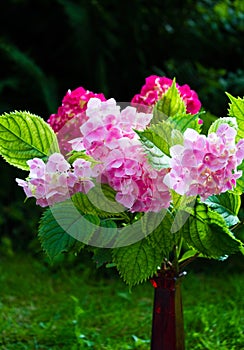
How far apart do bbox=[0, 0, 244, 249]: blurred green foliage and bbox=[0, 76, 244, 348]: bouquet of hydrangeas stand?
1.59 m

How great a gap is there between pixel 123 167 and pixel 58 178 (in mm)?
81

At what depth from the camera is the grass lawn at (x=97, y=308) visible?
150cm

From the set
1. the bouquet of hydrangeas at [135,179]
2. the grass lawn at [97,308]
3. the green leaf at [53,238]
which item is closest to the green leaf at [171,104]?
the bouquet of hydrangeas at [135,179]

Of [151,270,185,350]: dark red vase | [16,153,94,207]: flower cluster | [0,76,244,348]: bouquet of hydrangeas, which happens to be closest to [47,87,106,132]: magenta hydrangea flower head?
[0,76,244,348]: bouquet of hydrangeas

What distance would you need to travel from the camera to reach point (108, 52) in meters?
2.69

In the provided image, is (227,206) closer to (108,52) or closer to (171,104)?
(171,104)

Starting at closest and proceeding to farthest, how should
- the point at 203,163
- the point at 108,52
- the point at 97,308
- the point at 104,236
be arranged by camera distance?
the point at 203,163, the point at 104,236, the point at 97,308, the point at 108,52

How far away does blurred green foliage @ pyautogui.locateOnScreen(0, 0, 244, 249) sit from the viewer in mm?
2514

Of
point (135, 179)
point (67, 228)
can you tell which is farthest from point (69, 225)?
point (135, 179)

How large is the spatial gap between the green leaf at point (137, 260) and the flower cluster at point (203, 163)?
11cm

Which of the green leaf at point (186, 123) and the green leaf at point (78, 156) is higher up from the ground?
the green leaf at point (186, 123)

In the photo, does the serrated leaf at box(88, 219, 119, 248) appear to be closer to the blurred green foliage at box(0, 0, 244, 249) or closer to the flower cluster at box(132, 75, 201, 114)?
the flower cluster at box(132, 75, 201, 114)

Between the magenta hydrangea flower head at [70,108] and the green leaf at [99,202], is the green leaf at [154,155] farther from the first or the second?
the magenta hydrangea flower head at [70,108]

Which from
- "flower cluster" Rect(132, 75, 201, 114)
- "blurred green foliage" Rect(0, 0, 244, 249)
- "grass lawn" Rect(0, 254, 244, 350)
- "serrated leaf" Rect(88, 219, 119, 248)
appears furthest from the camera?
"blurred green foliage" Rect(0, 0, 244, 249)
